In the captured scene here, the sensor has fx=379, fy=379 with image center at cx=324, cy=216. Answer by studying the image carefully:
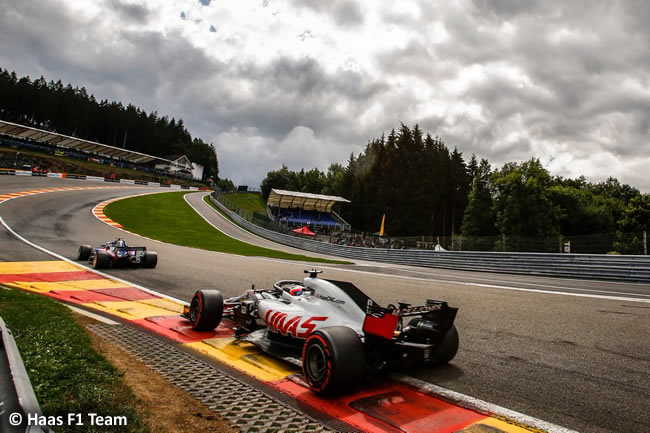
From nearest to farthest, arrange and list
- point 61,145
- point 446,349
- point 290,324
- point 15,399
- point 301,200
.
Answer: point 15,399
point 446,349
point 290,324
point 301,200
point 61,145

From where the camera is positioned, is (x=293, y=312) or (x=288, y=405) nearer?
(x=288, y=405)

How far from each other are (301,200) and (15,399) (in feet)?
195

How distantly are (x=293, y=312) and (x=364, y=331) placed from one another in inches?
46.5

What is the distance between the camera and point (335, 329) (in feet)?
12.3

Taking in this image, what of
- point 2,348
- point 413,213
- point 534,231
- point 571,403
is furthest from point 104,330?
point 413,213

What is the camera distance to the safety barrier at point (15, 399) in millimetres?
1678

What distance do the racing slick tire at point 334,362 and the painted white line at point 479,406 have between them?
75cm

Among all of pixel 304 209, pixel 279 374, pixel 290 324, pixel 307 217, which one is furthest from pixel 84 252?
pixel 304 209

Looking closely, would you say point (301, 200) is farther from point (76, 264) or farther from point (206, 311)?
point (206, 311)

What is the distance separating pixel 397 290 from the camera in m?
9.83

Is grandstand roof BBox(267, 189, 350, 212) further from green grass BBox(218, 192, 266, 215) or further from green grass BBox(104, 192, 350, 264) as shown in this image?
green grass BBox(104, 192, 350, 264)

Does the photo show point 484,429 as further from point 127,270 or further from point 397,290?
point 127,270

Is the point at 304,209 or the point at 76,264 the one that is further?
the point at 304,209

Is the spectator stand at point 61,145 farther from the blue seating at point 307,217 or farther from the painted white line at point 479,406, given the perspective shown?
the painted white line at point 479,406
